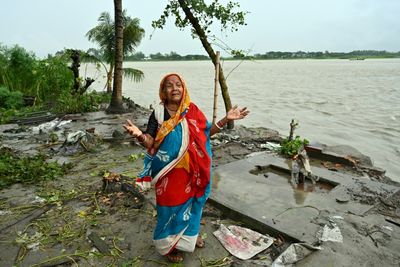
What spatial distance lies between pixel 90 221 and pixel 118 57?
25.4ft

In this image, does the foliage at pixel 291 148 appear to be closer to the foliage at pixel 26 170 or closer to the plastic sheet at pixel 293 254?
the plastic sheet at pixel 293 254

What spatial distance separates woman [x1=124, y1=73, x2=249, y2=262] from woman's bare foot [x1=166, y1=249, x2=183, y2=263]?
0.48ft

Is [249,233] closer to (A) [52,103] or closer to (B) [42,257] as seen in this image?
(B) [42,257]

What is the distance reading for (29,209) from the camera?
4004 millimetres

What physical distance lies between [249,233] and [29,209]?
294cm

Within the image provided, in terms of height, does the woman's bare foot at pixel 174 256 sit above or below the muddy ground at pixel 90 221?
above

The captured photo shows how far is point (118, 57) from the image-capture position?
33.8ft

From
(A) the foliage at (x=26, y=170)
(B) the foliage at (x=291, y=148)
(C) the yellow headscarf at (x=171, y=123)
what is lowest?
(A) the foliage at (x=26, y=170)

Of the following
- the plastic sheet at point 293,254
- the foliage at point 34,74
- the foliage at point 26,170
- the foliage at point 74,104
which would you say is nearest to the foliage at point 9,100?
the foliage at point 34,74

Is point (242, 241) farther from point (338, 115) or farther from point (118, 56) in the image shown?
point (338, 115)

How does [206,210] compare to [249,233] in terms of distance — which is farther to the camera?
[206,210]

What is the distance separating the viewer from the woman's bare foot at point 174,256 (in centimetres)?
288

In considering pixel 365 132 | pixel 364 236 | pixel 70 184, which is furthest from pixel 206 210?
pixel 365 132

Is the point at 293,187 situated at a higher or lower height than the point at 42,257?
higher
